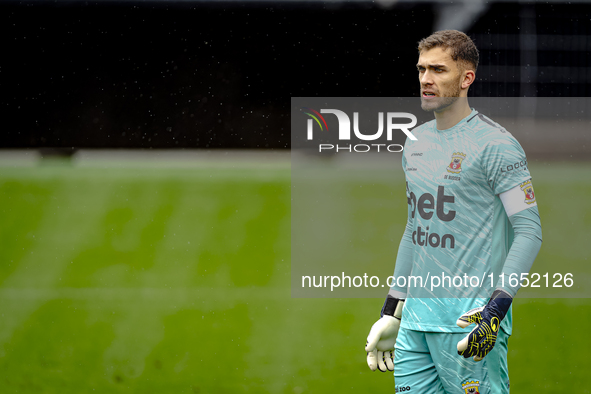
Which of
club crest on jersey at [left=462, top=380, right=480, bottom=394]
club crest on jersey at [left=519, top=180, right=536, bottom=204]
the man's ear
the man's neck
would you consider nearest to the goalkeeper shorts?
club crest on jersey at [left=462, top=380, right=480, bottom=394]

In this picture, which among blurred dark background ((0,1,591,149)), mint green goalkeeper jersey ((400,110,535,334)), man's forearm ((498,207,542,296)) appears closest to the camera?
man's forearm ((498,207,542,296))

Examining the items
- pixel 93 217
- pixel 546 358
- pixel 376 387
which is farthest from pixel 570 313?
pixel 93 217

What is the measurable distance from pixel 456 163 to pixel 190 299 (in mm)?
5344

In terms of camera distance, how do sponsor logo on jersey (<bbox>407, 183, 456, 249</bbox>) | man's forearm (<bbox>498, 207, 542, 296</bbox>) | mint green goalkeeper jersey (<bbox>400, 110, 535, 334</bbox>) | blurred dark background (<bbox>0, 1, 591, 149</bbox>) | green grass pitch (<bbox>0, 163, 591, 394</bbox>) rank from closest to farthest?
man's forearm (<bbox>498, 207, 542, 296</bbox>) < mint green goalkeeper jersey (<bbox>400, 110, 535, 334</bbox>) < sponsor logo on jersey (<bbox>407, 183, 456, 249</bbox>) < green grass pitch (<bbox>0, 163, 591, 394</bbox>) < blurred dark background (<bbox>0, 1, 591, 149</bbox>)

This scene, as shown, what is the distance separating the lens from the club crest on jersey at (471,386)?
200 centimetres

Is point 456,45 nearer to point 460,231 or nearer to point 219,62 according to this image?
point 460,231

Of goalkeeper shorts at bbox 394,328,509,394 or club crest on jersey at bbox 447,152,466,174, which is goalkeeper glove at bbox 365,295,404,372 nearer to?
goalkeeper shorts at bbox 394,328,509,394

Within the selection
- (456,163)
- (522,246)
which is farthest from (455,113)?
(522,246)

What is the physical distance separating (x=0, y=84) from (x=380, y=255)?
12541 mm

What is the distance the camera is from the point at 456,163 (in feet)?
6.52

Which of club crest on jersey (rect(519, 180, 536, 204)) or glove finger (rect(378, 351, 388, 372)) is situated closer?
club crest on jersey (rect(519, 180, 536, 204))

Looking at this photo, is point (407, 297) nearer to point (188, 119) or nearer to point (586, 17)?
point (188, 119)

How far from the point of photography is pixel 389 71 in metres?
13.9

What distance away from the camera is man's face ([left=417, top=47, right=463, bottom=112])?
6.52 ft
